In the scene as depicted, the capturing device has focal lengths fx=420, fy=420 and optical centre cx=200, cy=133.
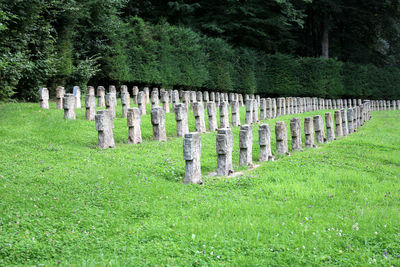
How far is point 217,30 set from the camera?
109ft

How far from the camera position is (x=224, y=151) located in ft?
27.9

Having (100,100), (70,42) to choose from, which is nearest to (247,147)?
(100,100)

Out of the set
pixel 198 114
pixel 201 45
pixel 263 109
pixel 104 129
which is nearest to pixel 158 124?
pixel 104 129

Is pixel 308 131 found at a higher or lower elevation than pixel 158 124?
lower

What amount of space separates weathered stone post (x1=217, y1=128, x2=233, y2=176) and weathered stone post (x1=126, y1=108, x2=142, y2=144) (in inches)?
126

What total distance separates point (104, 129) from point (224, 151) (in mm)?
3456

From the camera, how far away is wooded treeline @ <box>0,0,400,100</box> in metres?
17.0

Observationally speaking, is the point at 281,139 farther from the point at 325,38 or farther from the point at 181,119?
the point at 325,38

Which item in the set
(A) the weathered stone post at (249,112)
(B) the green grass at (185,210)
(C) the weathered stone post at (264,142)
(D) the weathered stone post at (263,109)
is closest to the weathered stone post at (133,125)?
(B) the green grass at (185,210)

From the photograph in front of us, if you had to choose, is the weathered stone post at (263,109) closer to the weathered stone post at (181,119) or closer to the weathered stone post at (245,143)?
the weathered stone post at (181,119)

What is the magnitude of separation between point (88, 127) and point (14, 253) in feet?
23.6

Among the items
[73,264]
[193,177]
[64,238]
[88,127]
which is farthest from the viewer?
[88,127]

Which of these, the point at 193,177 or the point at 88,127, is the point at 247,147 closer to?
the point at 193,177

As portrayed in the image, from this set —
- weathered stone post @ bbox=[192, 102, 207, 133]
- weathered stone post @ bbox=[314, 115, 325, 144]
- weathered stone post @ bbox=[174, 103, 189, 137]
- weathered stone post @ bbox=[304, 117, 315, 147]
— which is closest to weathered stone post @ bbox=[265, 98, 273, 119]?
weathered stone post @ bbox=[314, 115, 325, 144]
